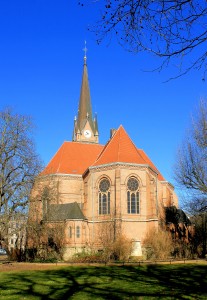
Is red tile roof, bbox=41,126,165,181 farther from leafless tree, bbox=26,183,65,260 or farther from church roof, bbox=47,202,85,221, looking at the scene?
leafless tree, bbox=26,183,65,260

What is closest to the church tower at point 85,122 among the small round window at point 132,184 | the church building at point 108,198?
the church building at point 108,198

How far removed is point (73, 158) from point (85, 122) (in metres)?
17.4

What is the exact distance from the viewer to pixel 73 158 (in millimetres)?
45188

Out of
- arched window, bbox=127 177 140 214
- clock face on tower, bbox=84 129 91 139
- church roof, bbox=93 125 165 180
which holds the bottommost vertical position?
arched window, bbox=127 177 140 214

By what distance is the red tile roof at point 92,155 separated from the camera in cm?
3900

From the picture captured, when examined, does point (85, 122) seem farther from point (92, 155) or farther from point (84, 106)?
point (92, 155)

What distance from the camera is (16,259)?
2981 cm

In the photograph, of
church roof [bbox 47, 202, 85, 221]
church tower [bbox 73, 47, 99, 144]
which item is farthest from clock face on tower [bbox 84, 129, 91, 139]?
church roof [bbox 47, 202, 85, 221]

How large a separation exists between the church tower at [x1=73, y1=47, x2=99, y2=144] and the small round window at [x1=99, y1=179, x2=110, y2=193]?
22423 mm

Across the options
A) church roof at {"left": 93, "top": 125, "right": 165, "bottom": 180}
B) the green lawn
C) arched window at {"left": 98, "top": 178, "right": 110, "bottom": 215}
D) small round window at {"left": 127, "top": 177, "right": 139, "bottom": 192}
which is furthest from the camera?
Result: church roof at {"left": 93, "top": 125, "right": 165, "bottom": 180}

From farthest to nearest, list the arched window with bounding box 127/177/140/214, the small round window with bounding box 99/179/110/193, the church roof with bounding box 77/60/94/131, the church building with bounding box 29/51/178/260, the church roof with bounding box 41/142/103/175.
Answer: the church roof with bounding box 77/60/94/131, the church roof with bounding box 41/142/103/175, the small round window with bounding box 99/179/110/193, the arched window with bounding box 127/177/140/214, the church building with bounding box 29/51/178/260

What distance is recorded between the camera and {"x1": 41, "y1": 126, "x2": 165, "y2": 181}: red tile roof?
39.0 metres

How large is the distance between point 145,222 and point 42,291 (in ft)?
85.5

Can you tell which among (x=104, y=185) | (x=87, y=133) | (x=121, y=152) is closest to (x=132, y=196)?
(x=104, y=185)
